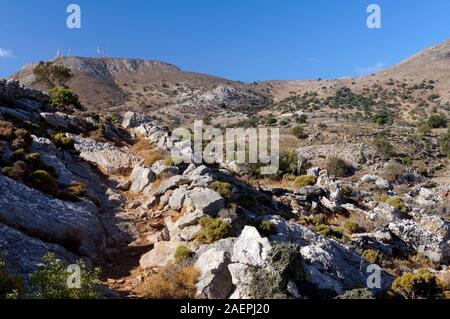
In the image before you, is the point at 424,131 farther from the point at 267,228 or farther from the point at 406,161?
the point at 267,228

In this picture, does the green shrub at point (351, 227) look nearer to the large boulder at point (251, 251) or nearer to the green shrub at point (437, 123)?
the large boulder at point (251, 251)

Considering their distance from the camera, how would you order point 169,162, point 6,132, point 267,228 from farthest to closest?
point 169,162, point 6,132, point 267,228

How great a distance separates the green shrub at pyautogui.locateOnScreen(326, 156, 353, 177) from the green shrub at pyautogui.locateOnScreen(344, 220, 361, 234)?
17629 mm

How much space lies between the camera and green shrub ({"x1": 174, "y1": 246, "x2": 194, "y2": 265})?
480 inches

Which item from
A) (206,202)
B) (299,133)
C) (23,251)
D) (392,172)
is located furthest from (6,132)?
(299,133)

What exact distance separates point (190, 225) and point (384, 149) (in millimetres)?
31354

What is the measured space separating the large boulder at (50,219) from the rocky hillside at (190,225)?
0.04 metres

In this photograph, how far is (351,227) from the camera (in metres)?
18.9

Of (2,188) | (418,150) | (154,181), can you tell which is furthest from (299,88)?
(2,188)

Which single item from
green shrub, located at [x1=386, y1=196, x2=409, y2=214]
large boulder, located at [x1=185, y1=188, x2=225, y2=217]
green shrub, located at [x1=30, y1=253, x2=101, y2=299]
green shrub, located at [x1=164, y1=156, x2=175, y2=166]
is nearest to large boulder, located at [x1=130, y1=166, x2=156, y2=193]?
green shrub, located at [x1=164, y1=156, x2=175, y2=166]

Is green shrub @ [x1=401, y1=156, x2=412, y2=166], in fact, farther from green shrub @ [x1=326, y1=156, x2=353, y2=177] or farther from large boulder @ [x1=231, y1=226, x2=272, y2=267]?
large boulder @ [x1=231, y1=226, x2=272, y2=267]

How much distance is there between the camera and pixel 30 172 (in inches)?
635
